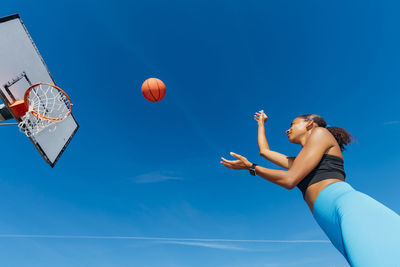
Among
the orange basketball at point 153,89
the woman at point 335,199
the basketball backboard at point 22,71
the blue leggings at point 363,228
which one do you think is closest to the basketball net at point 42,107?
the basketball backboard at point 22,71

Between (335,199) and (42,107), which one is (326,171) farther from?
(42,107)

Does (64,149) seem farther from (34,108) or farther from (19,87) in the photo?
(19,87)

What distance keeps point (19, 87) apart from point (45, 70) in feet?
5.25

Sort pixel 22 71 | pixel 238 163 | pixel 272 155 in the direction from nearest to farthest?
pixel 238 163, pixel 272 155, pixel 22 71

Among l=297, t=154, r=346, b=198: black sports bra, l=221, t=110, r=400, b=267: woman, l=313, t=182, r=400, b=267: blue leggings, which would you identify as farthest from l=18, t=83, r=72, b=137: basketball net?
l=313, t=182, r=400, b=267: blue leggings

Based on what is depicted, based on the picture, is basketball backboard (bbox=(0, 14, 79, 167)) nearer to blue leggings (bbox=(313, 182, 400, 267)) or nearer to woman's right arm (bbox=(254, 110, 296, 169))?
woman's right arm (bbox=(254, 110, 296, 169))

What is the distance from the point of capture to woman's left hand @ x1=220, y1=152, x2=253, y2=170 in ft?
7.97

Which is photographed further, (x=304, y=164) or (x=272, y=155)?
(x=272, y=155)

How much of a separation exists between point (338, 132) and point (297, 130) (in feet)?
1.65

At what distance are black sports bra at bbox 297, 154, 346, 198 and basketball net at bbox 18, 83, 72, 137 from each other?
26.7ft

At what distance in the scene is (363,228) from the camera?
1.40 meters

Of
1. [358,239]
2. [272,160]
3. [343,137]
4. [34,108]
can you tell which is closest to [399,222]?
[358,239]

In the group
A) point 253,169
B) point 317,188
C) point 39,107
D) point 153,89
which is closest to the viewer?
point 317,188

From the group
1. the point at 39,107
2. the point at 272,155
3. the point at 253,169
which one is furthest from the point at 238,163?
the point at 39,107
